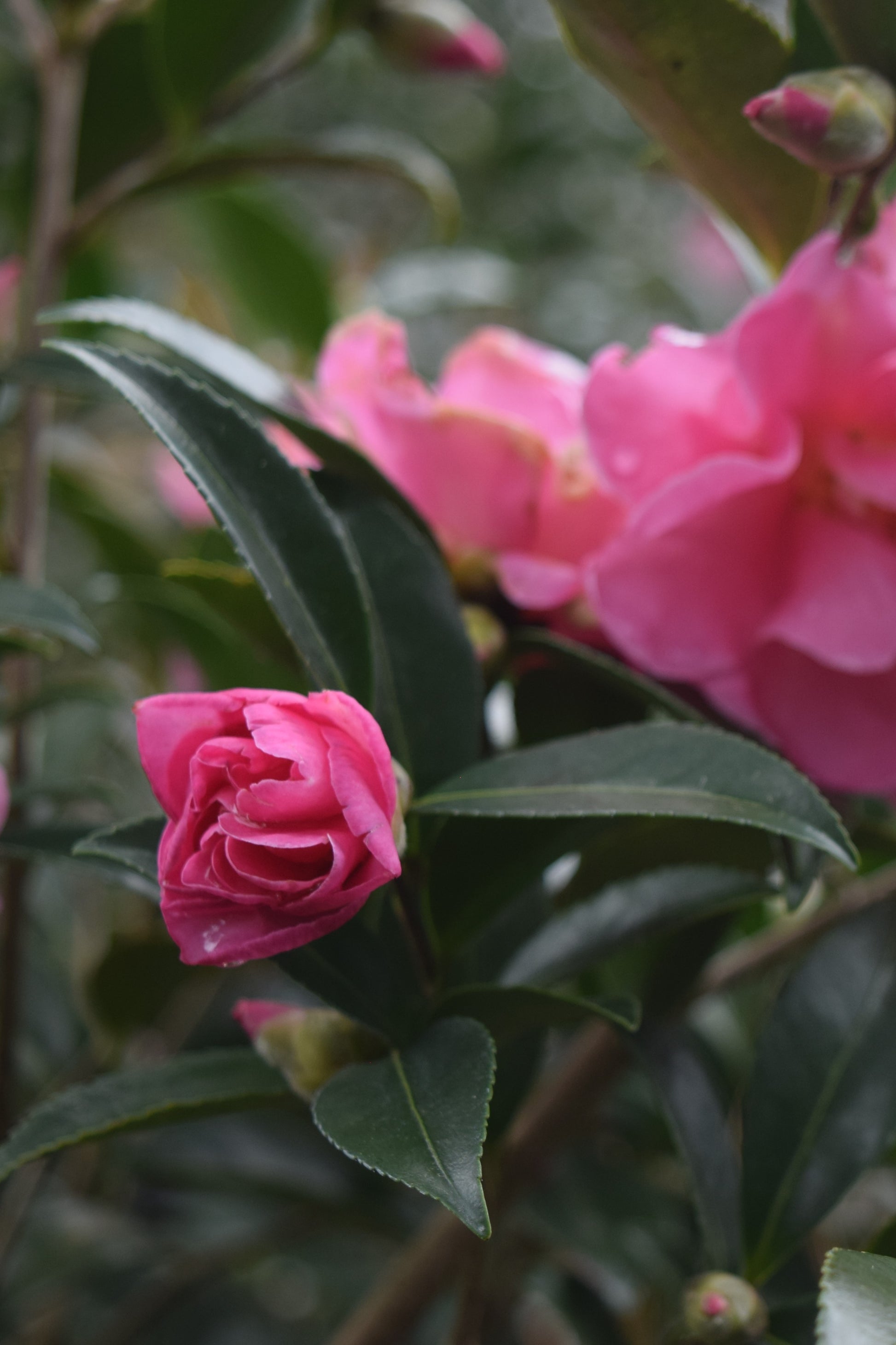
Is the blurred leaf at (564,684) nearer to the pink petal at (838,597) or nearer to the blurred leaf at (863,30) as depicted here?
the pink petal at (838,597)

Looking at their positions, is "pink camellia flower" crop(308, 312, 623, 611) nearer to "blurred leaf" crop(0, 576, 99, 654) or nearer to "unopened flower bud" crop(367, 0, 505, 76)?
"blurred leaf" crop(0, 576, 99, 654)

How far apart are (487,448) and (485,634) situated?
0.08 metres

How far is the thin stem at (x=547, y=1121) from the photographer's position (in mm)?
517

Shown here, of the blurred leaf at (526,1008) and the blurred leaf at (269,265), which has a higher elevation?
the blurred leaf at (269,265)

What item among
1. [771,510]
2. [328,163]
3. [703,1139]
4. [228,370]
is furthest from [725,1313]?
[328,163]

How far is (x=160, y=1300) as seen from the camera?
2.51 feet

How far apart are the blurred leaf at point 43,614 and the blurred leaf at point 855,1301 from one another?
313 millimetres

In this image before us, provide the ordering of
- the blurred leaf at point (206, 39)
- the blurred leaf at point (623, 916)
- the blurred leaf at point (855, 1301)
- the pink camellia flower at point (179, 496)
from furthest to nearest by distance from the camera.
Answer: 1. the pink camellia flower at point (179, 496)
2. the blurred leaf at point (206, 39)
3. the blurred leaf at point (623, 916)
4. the blurred leaf at point (855, 1301)

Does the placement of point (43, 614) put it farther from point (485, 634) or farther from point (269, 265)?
point (269, 265)

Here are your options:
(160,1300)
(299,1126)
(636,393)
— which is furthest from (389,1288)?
(636,393)

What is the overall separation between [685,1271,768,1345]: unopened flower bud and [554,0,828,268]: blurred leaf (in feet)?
1.40

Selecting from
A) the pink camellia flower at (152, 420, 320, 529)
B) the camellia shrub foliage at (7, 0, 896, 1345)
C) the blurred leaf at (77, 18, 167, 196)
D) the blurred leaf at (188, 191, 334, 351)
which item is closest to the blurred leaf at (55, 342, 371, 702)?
the camellia shrub foliage at (7, 0, 896, 1345)

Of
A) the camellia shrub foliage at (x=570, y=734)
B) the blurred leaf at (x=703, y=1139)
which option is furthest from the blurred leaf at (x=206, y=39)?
the blurred leaf at (x=703, y=1139)

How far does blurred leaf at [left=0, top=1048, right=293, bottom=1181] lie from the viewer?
36cm
